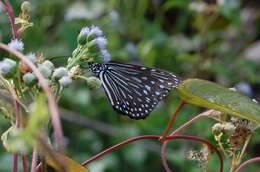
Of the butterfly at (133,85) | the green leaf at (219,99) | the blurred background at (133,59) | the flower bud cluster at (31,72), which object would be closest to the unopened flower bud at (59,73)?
the flower bud cluster at (31,72)

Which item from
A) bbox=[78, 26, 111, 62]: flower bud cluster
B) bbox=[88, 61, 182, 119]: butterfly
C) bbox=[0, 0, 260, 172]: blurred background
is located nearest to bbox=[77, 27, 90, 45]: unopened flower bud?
bbox=[78, 26, 111, 62]: flower bud cluster

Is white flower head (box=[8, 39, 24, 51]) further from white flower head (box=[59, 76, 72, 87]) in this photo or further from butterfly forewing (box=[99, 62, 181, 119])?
Result: butterfly forewing (box=[99, 62, 181, 119])

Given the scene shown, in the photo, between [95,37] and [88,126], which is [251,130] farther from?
[88,126]

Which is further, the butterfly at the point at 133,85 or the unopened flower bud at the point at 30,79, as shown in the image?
the butterfly at the point at 133,85

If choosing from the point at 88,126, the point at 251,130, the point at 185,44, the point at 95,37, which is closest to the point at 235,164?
the point at 251,130

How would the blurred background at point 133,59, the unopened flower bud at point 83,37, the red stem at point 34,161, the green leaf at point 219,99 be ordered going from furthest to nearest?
the blurred background at point 133,59 < the unopened flower bud at point 83,37 < the green leaf at point 219,99 < the red stem at point 34,161

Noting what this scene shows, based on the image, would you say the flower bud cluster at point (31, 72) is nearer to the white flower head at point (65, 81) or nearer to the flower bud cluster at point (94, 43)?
the white flower head at point (65, 81)

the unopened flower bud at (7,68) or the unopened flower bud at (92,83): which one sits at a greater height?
the unopened flower bud at (7,68)
